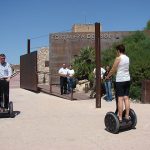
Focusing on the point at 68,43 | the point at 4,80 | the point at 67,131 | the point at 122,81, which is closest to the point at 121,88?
the point at 122,81

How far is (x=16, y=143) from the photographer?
28.6ft

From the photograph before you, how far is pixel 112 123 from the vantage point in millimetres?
9711

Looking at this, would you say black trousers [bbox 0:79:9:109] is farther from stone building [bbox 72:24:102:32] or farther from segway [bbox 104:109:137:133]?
stone building [bbox 72:24:102:32]

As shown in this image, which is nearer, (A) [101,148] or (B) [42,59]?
(A) [101,148]

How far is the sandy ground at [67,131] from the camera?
8414mm

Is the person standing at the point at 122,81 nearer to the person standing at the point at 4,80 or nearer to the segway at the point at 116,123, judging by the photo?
the segway at the point at 116,123

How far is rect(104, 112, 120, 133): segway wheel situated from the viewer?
376 inches

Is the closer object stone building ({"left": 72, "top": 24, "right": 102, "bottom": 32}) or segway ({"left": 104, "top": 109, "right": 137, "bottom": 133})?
segway ({"left": 104, "top": 109, "right": 137, "bottom": 133})

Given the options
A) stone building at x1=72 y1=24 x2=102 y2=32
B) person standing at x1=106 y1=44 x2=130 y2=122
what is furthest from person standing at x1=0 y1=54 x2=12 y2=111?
stone building at x1=72 y1=24 x2=102 y2=32

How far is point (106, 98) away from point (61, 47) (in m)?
10.3

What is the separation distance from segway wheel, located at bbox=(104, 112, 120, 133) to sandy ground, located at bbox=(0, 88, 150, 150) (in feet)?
0.45

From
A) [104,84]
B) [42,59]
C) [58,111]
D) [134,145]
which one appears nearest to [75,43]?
[42,59]

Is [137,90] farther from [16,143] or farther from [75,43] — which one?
[75,43]

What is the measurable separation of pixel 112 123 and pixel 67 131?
102 centimetres
